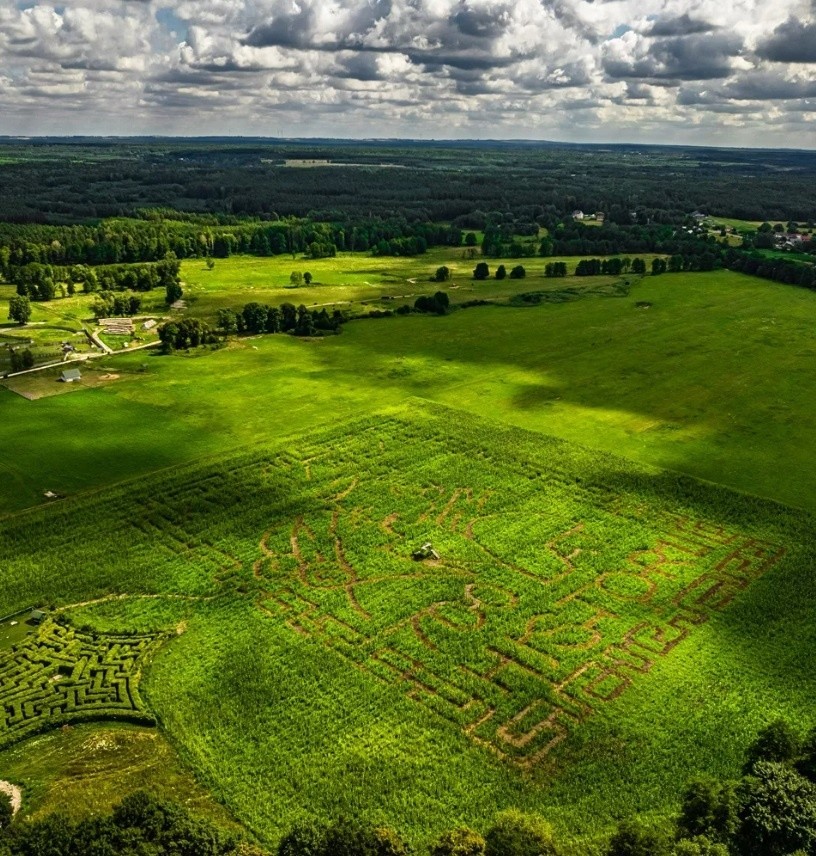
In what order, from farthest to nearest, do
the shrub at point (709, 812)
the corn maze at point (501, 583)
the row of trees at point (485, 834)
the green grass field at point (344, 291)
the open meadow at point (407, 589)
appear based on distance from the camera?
the green grass field at point (344, 291) < the corn maze at point (501, 583) < the open meadow at point (407, 589) < the shrub at point (709, 812) < the row of trees at point (485, 834)

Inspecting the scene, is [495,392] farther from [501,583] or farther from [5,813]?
[5,813]

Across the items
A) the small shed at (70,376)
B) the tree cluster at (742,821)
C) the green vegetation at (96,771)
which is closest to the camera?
the tree cluster at (742,821)

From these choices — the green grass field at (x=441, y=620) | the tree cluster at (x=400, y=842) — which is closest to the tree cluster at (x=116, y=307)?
the green grass field at (x=441, y=620)

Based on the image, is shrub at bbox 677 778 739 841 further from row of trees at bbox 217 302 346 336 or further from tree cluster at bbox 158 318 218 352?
row of trees at bbox 217 302 346 336

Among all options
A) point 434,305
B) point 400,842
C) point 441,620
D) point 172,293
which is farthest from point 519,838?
point 172,293

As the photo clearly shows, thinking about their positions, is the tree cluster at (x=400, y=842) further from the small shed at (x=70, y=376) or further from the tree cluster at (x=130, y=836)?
the small shed at (x=70, y=376)
